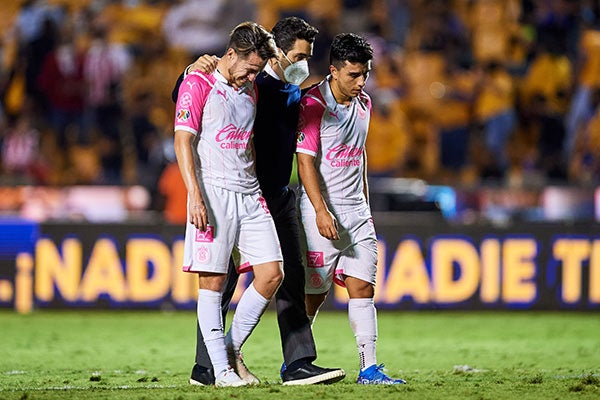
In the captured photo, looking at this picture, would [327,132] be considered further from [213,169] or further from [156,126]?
[156,126]

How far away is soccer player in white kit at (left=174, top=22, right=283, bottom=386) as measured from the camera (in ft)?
18.5

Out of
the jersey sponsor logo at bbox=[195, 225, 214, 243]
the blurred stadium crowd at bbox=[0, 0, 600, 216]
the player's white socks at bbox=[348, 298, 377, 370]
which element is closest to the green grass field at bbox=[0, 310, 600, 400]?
the player's white socks at bbox=[348, 298, 377, 370]

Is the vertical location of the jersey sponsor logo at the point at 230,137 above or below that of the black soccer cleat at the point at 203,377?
above

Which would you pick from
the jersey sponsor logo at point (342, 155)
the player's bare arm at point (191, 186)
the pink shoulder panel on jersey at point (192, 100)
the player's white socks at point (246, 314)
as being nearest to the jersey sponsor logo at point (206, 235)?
the player's bare arm at point (191, 186)

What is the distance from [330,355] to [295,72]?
3.09m

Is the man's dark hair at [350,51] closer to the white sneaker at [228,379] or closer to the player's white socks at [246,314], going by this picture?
the player's white socks at [246,314]

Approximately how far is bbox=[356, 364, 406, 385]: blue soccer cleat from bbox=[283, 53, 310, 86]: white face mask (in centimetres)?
168

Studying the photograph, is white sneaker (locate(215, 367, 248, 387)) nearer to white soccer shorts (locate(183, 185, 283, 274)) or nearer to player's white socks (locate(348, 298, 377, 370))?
white soccer shorts (locate(183, 185, 283, 274))

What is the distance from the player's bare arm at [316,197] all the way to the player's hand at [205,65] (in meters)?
0.70

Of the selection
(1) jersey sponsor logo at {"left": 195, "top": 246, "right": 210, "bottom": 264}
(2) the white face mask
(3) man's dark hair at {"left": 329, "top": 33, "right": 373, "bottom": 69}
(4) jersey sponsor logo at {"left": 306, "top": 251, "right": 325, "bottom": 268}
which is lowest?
(4) jersey sponsor logo at {"left": 306, "top": 251, "right": 325, "bottom": 268}

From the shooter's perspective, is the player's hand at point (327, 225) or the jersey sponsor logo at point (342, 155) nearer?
the player's hand at point (327, 225)

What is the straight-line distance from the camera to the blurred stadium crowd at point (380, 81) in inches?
509

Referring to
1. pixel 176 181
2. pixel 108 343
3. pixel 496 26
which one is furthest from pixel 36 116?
pixel 496 26

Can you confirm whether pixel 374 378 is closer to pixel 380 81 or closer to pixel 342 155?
pixel 342 155
